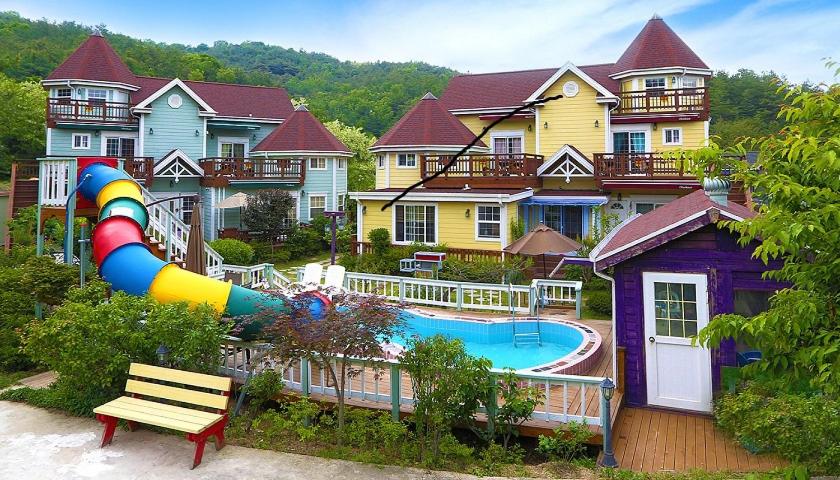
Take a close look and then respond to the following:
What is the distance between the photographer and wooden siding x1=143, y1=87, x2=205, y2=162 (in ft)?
91.4

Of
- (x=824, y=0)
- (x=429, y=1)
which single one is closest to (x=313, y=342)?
(x=429, y=1)

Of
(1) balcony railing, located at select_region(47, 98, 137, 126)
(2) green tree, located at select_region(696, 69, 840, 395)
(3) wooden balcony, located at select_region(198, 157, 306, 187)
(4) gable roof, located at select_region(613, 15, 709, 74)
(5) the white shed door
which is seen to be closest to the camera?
(2) green tree, located at select_region(696, 69, 840, 395)

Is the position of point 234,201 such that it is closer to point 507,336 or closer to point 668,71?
point 507,336

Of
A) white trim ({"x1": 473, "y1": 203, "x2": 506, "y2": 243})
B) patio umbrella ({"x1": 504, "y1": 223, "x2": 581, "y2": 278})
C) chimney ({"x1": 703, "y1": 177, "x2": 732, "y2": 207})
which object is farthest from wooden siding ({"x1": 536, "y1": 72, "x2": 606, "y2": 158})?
chimney ({"x1": 703, "y1": 177, "x2": 732, "y2": 207})

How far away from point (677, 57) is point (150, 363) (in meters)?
25.8

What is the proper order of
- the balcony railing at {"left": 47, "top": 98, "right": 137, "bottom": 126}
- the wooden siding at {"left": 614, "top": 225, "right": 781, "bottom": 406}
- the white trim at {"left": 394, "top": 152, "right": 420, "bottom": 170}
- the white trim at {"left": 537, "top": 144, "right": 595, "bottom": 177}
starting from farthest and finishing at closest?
the balcony railing at {"left": 47, "top": 98, "right": 137, "bottom": 126} < the white trim at {"left": 394, "top": 152, "right": 420, "bottom": 170} < the white trim at {"left": 537, "top": 144, "right": 595, "bottom": 177} < the wooden siding at {"left": 614, "top": 225, "right": 781, "bottom": 406}

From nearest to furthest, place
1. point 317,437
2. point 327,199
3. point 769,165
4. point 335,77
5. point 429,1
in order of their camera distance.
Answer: point 769,165
point 317,437
point 429,1
point 327,199
point 335,77

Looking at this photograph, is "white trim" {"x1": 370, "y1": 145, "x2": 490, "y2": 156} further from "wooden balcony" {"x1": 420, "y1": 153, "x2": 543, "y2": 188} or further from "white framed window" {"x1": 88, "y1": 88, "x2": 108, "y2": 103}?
"white framed window" {"x1": 88, "y1": 88, "x2": 108, "y2": 103}

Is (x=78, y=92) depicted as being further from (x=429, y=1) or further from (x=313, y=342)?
(x=313, y=342)

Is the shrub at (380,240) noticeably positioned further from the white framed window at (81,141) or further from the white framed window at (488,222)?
the white framed window at (81,141)

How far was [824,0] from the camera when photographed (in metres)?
7.77

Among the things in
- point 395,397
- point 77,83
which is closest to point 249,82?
point 77,83

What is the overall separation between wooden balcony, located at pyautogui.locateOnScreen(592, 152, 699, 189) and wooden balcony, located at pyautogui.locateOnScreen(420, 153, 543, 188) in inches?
104

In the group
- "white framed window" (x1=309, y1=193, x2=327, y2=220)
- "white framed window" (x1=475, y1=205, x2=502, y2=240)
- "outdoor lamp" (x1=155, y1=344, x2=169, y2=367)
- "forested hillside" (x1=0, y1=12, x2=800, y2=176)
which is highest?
"forested hillside" (x1=0, y1=12, x2=800, y2=176)
